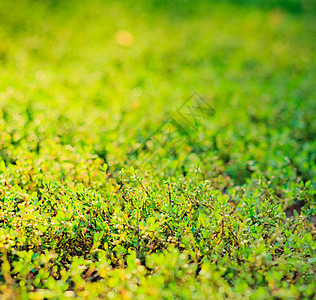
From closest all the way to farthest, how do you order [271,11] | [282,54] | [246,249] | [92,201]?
[246,249], [92,201], [282,54], [271,11]

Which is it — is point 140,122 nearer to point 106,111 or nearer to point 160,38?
point 106,111

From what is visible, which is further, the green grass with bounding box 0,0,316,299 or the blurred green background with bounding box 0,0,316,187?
the blurred green background with bounding box 0,0,316,187

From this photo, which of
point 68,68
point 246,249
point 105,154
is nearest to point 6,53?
point 68,68

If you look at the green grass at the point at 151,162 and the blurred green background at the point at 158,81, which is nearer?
the green grass at the point at 151,162

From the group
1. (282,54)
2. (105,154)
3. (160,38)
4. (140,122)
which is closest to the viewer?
(105,154)

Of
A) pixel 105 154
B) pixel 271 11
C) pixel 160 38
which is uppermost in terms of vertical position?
pixel 271 11

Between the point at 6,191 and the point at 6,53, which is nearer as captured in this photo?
the point at 6,191

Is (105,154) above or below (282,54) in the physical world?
below

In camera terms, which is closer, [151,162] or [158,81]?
[151,162]
